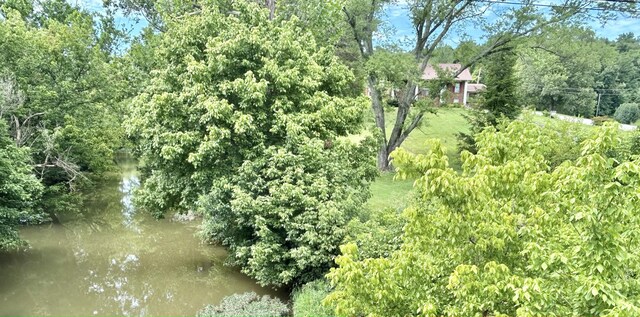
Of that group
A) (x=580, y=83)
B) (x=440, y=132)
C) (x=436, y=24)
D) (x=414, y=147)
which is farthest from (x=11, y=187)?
(x=580, y=83)

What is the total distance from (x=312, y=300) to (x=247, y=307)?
62.6 inches

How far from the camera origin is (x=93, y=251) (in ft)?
47.5

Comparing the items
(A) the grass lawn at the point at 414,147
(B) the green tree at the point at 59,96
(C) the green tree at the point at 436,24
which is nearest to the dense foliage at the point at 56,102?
(B) the green tree at the point at 59,96

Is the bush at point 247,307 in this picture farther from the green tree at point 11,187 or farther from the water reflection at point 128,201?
the green tree at point 11,187

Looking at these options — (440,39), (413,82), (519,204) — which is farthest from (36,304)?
(440,39)

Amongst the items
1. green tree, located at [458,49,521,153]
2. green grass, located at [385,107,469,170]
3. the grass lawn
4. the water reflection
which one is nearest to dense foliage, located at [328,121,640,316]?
the grass lawn

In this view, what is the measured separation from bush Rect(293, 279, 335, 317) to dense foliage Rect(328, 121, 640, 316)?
3951mm

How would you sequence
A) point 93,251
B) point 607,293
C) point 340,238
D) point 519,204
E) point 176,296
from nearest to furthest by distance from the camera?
point 607,293 < point 519,204 < point 340,238 < point 176,296 < point 93,251

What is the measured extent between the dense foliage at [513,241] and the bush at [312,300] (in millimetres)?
3951

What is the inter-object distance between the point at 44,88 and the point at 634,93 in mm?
55793

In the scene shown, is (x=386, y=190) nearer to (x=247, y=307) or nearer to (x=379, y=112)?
(x=379, y=112)

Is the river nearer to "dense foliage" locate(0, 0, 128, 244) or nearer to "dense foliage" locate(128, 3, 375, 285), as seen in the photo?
"dense foliage" locate(0, 0, 128, 244)

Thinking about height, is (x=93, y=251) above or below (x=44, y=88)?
below

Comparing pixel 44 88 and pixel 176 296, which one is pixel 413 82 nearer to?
pixel 176 296
